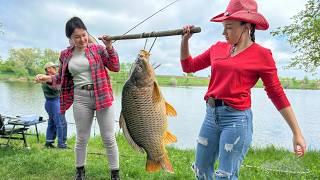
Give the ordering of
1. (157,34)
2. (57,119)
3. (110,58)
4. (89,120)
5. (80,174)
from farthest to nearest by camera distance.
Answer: (57,119) < (80,174) < (89,120) < (110,58) < (157,34)

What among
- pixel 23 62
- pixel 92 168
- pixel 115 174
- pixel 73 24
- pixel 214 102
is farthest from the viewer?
pixel 23 62

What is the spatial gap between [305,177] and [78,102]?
349cm

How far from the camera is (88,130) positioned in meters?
4.92

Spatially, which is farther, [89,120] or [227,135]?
[89,120]

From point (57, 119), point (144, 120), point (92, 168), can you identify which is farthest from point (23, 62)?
point (144, 120)

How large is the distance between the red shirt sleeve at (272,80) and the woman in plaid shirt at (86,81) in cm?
203

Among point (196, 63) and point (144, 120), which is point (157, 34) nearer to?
point (196, 63)

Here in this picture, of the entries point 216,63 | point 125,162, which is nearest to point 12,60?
point 125,162

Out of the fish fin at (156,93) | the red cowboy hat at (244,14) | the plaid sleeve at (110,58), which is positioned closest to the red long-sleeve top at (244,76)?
the red cowboy hat at (244,14)

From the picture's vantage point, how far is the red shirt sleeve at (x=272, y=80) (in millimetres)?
2977

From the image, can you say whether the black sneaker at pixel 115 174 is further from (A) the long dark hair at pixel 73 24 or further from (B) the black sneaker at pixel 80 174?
(A) the long dark hair at pixel 73 24

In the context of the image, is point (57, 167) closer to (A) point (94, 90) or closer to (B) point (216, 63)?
(A) point (94, 90)

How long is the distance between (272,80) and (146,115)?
1163 millimetres

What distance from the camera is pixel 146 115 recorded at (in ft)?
11.9
